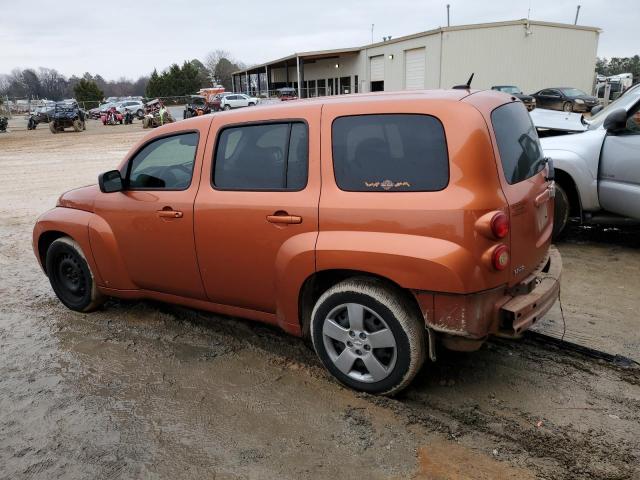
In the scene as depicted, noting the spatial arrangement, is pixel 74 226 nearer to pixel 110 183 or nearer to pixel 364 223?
pixel 110 183

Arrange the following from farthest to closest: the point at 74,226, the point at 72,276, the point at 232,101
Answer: the point at 232,101 < the point at 72,276 < the point at 74,226

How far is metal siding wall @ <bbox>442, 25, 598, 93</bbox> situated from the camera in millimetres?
33312

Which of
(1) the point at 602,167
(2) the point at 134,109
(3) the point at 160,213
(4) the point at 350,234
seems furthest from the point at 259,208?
(2) the point at 134,109

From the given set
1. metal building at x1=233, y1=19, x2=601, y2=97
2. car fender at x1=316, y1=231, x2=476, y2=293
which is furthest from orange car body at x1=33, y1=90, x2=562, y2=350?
metal building at x1=233, y1=19, x2=601, y2=97

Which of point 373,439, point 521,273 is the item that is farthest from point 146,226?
point 521,273

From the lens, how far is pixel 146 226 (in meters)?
4.12

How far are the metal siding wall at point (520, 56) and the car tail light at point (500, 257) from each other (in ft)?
108

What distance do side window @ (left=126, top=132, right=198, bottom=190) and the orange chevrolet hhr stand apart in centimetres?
2

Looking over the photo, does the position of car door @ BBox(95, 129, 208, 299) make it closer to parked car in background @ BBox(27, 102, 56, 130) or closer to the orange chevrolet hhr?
the orange chevrolet hhr

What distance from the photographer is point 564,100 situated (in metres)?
28.5

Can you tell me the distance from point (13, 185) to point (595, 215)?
12446 millimetres

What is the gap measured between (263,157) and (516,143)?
1625 mm

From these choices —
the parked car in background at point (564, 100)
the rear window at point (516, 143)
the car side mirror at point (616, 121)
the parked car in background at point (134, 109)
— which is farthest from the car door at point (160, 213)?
the parked car in background at point (134, 109)

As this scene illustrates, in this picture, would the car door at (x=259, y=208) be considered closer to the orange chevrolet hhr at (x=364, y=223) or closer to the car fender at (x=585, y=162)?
the orange chevrolet hhr at (x=364, y=223)
